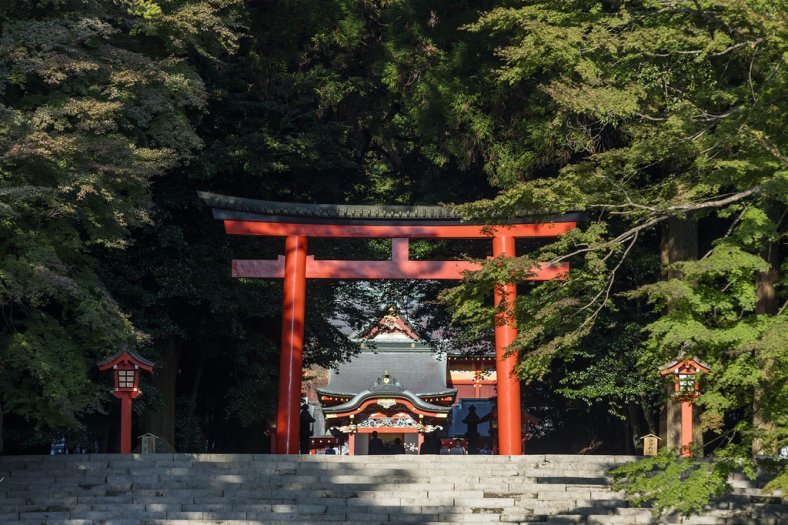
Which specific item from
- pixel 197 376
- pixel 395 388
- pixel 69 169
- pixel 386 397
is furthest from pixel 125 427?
pixel 395 388

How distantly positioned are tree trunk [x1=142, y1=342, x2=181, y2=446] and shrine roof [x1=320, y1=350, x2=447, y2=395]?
12.7 m

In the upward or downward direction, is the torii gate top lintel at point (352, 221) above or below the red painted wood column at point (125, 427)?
above

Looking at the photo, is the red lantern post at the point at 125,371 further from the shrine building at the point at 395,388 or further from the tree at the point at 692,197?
the shrine building at the point at 395,388

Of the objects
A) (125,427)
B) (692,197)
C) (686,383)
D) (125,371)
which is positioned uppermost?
(692,197)

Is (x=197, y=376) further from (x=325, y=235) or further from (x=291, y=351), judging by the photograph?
(x=325, y=235)

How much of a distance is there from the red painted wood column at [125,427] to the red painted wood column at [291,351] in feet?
8.07

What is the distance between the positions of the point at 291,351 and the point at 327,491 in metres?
4.75

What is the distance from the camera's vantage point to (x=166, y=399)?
2280cm

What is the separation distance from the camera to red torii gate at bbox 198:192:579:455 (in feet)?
66.7

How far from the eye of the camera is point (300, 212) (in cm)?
2088

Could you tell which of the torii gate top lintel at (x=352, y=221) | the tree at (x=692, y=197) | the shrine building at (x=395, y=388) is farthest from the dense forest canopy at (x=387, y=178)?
the shrine building at (x=395, y=388)

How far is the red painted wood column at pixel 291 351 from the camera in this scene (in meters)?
20.1

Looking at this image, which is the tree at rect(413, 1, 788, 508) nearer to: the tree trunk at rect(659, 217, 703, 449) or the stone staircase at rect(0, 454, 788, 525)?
the stone staircase at rect(0, 454, 788, 525)

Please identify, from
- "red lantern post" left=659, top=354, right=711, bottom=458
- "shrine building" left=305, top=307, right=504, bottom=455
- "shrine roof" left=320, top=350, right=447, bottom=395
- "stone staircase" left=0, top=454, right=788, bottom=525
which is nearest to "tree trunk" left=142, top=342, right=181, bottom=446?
"stone staircase" left=0, top=454, right=788, bottom=525
